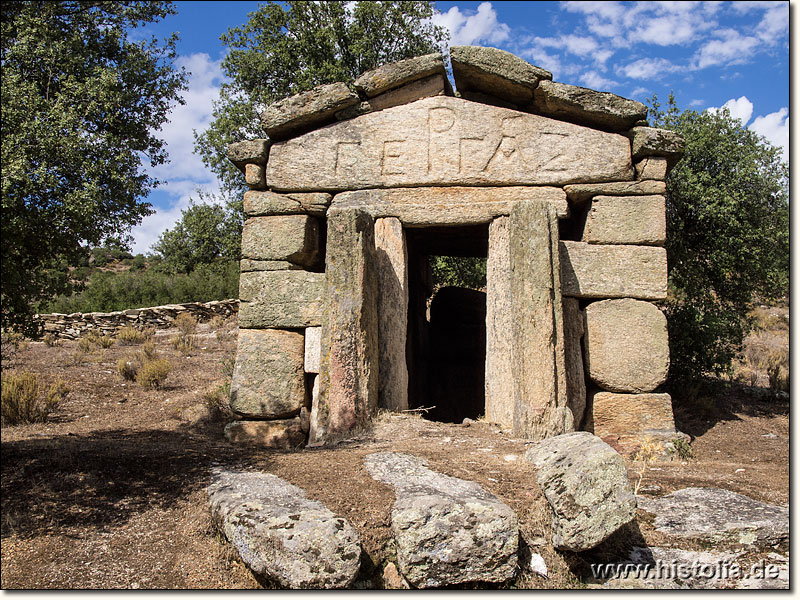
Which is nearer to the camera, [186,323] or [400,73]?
[400,73]

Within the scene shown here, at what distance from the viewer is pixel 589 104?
719 cm

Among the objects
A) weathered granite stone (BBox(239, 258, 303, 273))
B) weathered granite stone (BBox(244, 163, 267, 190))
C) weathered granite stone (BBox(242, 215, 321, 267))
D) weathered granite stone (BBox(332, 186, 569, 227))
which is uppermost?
weathered granite stone (BBox(244, 163, 267, 190))

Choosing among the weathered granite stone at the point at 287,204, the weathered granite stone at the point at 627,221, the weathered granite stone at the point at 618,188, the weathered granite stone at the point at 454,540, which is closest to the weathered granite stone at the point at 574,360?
the weathered granite stone at the point at 627,221

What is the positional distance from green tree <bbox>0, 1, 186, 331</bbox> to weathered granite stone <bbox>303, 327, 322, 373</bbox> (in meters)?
2.24

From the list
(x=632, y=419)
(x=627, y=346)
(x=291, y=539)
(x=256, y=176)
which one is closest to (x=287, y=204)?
(x=256, y=176)

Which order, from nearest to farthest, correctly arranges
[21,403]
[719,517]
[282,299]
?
[719,517] → [282,299] → [21,403]

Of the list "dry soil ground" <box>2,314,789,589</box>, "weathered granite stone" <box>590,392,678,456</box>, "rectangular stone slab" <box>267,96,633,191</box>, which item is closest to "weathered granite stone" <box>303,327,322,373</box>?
"dry soil ground" <box>2,314,789,589</box>

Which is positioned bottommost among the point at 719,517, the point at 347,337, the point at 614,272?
the point at 719,517

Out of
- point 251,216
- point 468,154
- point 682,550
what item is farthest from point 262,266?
point 682,550

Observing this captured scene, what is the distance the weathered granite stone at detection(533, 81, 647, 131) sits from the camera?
282 inches

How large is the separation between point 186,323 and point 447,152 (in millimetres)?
10239

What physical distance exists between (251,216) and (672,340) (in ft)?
20.2

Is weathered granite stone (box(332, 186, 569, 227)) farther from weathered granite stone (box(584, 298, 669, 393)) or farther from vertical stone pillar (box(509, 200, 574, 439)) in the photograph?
weathered granite stone (box(584, 298, 669, 393))

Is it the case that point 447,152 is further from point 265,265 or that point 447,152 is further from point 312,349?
point 312,349
